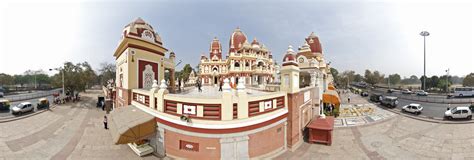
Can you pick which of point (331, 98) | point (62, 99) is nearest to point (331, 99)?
point (331, 98)

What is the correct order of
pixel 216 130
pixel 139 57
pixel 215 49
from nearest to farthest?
pixel 216 130, pixel 139 57, pixel 215 49

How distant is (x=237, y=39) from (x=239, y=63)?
212 inches

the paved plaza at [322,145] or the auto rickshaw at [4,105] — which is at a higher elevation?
the auto rickshaw at [4,105]

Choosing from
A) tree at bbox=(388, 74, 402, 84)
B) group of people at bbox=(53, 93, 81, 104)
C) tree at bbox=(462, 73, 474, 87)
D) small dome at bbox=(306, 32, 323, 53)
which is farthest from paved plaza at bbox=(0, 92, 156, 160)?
tree at bbox=(388, 74, 402, 84)

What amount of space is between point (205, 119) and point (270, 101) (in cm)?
312

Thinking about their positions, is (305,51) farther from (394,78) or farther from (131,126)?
(394,78)

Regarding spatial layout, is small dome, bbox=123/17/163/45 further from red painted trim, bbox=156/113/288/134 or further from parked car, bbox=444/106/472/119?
parked car, bbox=444/106/472/119

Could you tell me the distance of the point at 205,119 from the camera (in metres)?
6.49

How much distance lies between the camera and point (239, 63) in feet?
90.5

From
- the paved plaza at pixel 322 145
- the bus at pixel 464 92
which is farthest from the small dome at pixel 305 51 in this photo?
the bus at pixel 464 92

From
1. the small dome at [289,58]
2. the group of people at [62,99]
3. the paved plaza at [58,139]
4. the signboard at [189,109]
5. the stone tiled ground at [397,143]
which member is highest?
the small dome at [289,58]

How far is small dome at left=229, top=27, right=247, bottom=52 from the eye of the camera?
29.6 meters

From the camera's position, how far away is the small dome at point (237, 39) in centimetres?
2957

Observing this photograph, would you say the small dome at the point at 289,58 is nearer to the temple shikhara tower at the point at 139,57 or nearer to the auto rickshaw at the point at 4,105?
the temple shikhara tower at the point at 139,57
